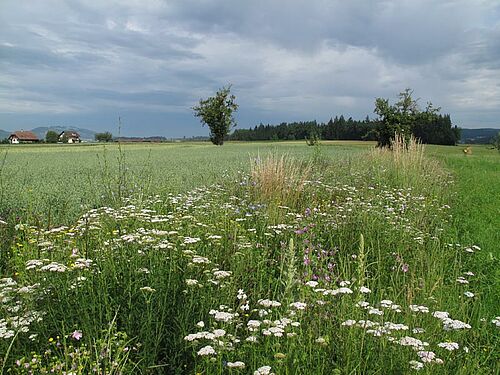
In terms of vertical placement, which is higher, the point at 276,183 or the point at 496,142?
the point at 496,142

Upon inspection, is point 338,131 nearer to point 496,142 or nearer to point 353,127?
point 353,127

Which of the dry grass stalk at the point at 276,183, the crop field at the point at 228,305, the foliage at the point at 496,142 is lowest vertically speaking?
the crop field at the point at 228,305

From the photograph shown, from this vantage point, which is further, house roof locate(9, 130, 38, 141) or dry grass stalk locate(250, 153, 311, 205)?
Result: house roof locate(9, 130, 38, 141)

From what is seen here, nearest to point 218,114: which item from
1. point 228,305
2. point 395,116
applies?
point 395,116

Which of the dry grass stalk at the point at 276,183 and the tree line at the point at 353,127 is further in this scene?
the tree line at the point at 353,127

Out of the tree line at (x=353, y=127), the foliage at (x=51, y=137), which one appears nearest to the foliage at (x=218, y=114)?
the tree line at (x=353, y=127)

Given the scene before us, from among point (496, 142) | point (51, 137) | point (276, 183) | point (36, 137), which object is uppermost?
point (36, 137)

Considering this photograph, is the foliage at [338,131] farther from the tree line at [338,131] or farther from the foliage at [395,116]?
the foliage at [395,116]

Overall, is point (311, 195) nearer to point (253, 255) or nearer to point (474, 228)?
point (474, 228)

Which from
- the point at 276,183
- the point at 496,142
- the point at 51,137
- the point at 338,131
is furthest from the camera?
the point at 338,131

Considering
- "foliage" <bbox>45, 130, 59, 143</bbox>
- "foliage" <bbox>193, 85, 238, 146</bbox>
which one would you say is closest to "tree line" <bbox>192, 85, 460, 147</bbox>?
"foliage" <bbox>193, 85, 238, 146</bbox>

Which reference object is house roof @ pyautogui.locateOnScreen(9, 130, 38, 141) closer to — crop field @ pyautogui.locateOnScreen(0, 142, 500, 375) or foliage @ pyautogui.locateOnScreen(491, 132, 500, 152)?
crop field @ pyautogui.locateOnScreen(0, 142, 500, 375)

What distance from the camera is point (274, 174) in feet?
26.1

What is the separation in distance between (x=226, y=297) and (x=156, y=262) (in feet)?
2.11
